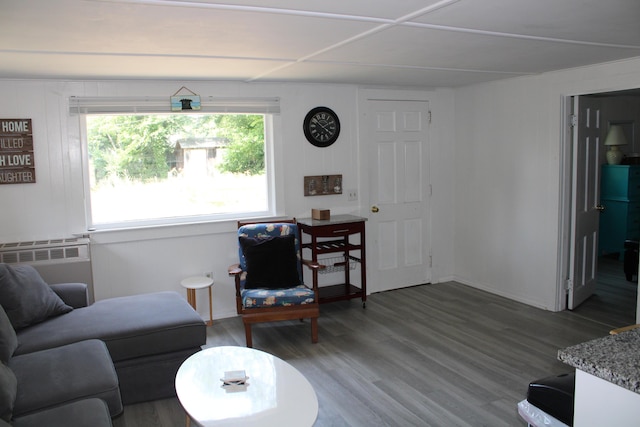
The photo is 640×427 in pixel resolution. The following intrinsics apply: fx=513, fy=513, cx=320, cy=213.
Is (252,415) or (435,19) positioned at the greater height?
(435,19)

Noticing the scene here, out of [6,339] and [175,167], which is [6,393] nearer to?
[6,339]

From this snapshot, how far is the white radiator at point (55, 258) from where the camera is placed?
3889mm

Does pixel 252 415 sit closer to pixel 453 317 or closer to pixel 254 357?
pixel 254 357

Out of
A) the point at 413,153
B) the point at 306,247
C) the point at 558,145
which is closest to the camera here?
the point at 558,145

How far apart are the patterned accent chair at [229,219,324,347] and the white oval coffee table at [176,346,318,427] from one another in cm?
104

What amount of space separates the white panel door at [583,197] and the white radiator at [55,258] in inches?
167

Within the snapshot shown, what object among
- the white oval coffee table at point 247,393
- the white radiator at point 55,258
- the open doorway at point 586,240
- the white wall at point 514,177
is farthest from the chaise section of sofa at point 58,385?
the open doorway at point 586,240

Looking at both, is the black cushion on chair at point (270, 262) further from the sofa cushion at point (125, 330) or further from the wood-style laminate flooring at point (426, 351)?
the sofa cushion at point (125, 330)

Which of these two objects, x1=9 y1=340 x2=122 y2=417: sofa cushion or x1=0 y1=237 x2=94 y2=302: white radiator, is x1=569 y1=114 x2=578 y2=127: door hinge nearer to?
x1=9 y1=340 x2=122 y2=417: sofa cushion

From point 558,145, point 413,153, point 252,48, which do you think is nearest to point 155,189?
point 252,48

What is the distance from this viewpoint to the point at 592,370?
50.9 inches

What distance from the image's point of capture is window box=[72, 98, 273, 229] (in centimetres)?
449

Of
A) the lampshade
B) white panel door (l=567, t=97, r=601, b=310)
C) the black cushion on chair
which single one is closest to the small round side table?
the black cushion on chair

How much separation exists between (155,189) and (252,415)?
2.91 m
